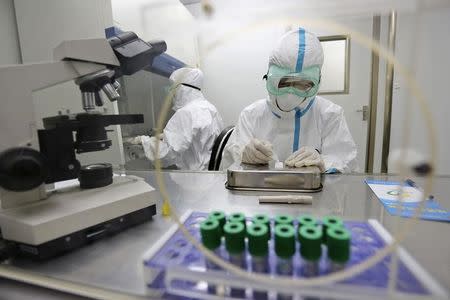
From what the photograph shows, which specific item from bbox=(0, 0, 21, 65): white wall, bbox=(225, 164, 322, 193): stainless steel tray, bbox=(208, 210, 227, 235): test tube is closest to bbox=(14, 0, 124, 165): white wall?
bbox=(0, 0, 21, 65): white wall

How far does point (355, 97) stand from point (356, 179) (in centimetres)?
185

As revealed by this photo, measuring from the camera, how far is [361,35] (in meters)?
0.26

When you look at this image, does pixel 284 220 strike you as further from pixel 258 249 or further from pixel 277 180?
pixel 277 180

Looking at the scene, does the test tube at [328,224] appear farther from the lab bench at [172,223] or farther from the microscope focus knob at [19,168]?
the microscope focus knob at [19,168]

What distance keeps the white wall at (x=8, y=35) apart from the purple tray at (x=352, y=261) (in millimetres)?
1408

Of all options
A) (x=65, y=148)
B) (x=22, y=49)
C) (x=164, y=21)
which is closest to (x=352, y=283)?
(x=65, y=148)

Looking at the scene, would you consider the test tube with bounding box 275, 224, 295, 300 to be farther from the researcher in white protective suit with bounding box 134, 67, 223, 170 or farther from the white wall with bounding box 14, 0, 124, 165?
the researcher in white protective suit with bounding box 134, 67, 223, 170

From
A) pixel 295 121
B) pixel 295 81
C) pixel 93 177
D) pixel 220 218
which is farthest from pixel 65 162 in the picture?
pixel 295 121

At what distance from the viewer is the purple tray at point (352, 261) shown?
0.91ft

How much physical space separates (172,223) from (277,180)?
34cm

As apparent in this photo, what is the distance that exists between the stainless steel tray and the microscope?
0.93 feet

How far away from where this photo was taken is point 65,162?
52 cm

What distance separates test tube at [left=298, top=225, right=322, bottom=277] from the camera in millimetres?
301

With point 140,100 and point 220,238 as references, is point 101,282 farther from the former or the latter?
point 140,100
